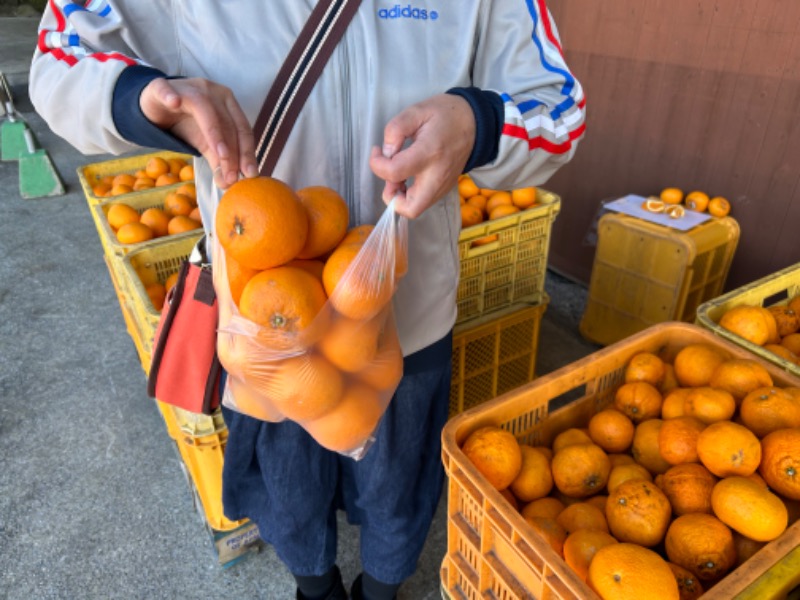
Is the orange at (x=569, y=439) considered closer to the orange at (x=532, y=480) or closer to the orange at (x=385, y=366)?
the orange at (x=532, y=480)

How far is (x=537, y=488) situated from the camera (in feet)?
4.04

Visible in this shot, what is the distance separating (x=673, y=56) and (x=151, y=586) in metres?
3.34

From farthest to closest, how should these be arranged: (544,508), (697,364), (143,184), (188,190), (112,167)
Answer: (112,167), (143,184), (188,190), (697,364), (544,508)

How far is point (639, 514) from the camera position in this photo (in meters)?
1.09

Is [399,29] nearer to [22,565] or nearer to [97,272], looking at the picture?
[22,565]

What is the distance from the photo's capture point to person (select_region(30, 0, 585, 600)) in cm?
98

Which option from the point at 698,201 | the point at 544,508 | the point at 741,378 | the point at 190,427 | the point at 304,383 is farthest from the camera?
the point at 698,201

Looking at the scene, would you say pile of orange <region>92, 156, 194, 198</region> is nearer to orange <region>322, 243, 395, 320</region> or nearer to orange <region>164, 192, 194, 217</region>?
orange <region>164, 192, 194, 217</region>

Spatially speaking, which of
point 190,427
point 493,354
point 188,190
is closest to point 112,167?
point 188,190

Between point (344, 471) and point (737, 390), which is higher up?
point (737, 390)

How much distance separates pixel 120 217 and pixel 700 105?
281 cm

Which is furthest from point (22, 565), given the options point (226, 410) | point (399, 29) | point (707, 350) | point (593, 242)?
point (593, 242)

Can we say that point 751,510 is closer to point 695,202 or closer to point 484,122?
point 484,122

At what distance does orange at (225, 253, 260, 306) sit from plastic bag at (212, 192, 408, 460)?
15 mm
